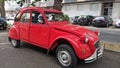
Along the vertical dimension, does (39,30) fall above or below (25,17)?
below

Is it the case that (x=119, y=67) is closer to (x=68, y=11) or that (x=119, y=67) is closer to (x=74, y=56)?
Result: (x=74, y=56)

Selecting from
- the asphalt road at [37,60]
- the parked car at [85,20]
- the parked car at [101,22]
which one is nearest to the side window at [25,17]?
Answer: the asphalt road at [37,60]

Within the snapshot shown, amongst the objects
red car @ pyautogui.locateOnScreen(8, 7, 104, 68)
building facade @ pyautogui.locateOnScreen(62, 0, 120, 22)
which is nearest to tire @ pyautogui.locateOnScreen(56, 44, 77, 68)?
red car @ pyautogui.locateOnScreen(8, 7, 104, 68)

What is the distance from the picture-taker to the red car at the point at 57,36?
4.96 m

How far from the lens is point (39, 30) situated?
6.20 meters

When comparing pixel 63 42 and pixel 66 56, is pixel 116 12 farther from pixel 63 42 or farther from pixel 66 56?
pixel 66 56

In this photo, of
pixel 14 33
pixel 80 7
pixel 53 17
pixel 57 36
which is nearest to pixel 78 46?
pixel 57 36

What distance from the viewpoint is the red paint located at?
491cm

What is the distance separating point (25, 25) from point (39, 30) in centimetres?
100

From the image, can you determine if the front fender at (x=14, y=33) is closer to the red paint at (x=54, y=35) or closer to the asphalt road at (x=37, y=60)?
the red paint at (x=54, y=35)

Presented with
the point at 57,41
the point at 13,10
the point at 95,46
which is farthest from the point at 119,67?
the point at 13,10

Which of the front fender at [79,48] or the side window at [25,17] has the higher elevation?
the side window at [25,17]

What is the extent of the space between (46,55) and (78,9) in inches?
1025

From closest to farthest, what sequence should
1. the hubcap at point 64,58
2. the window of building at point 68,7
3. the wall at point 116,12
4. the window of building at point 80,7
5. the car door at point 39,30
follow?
the hubcap at point 64,58 → the car door at point 39,30 → the wall at point 116,12 → the window of building at point 80,7 → the window of building at point 68,7
